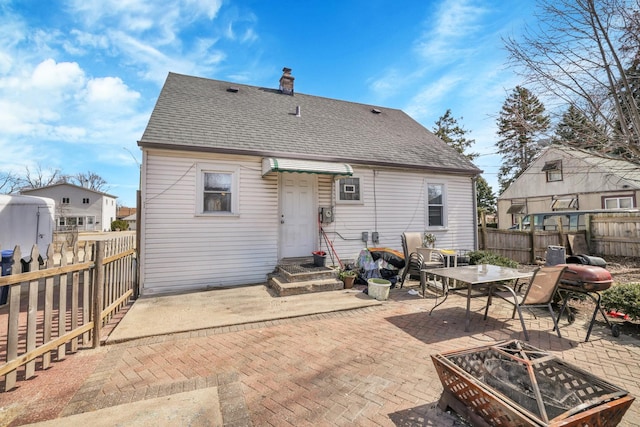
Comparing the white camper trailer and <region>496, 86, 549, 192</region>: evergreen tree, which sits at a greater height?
<region>496, 86, 549, 192</region>: evergreen tree

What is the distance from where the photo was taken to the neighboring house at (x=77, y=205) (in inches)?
1382

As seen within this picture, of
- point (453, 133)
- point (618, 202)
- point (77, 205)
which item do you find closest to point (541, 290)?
point (618, 202)

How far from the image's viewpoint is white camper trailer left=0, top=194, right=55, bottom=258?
833cm

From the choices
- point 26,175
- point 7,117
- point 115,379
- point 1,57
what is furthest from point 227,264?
point 26,175

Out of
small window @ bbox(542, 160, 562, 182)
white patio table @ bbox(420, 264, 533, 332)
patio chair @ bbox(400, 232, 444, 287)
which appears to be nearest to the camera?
white patio table @ bbox(420, 264, 533, 332)

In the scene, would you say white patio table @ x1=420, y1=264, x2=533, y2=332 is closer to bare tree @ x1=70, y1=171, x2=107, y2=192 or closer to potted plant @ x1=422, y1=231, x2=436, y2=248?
potted plant @ x1=422, y1=231, x2=436, y2=248

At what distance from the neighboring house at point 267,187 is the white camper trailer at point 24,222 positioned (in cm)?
590

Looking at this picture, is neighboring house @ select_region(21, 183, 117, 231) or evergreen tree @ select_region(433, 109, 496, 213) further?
neighboring house @ select_region(21, 183, 117, 231)

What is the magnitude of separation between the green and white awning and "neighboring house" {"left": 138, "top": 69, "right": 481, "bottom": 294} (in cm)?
3

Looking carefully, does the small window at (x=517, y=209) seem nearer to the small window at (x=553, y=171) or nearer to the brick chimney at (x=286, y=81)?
the small window at (x=553, y=171)

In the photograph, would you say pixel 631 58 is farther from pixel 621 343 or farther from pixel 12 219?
pixel 12 219

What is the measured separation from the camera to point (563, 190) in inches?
714

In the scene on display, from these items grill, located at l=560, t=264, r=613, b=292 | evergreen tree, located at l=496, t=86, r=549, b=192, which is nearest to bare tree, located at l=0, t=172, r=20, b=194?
evergreen tree, located at l=496, t=86, r=549, b=192

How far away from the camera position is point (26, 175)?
37.2 metres
